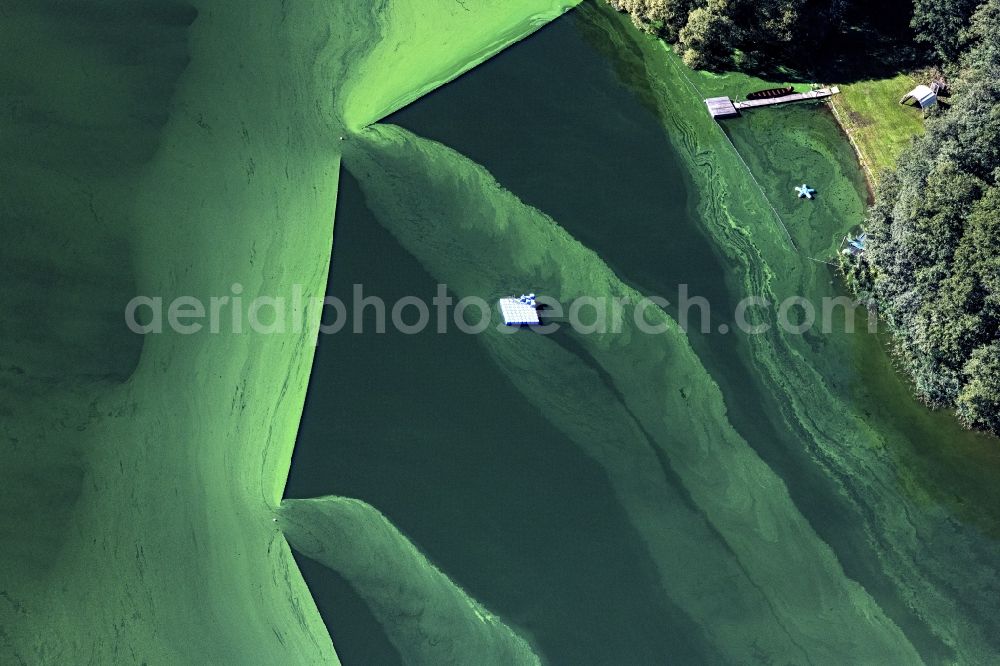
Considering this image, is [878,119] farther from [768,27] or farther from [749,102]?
[768,27]

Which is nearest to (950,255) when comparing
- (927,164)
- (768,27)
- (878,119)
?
(927,164)

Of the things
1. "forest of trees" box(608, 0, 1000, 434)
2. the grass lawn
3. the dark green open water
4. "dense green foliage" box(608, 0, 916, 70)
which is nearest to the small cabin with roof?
the grass lawn

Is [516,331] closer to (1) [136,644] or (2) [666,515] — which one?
(2) [666,515]

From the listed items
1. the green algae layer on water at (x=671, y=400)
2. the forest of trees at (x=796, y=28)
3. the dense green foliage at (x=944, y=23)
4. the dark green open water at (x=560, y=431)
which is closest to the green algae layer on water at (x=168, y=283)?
the dark green open water at (x=560, y=431)

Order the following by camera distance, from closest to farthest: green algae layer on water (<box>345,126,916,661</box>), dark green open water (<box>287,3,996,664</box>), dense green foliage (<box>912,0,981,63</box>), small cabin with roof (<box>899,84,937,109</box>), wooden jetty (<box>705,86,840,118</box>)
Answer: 1. dark green open water (<box>287,3,996,664</box>)
2. green algae layer on water (<box>345,126,916,661</box>)
3. dense green foliage (<box>912,0,981,63</box>)
4. small cabin with roof (<box>899,84,937,109</box>)
5. wooden jetty (<box>705,86,840,118</box>)

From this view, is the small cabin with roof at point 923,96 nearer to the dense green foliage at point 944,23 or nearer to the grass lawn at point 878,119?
the grass lawn at point 878,119

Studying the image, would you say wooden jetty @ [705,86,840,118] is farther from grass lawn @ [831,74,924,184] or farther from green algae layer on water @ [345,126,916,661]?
green algae layer on water @ [345,126,916,661]
